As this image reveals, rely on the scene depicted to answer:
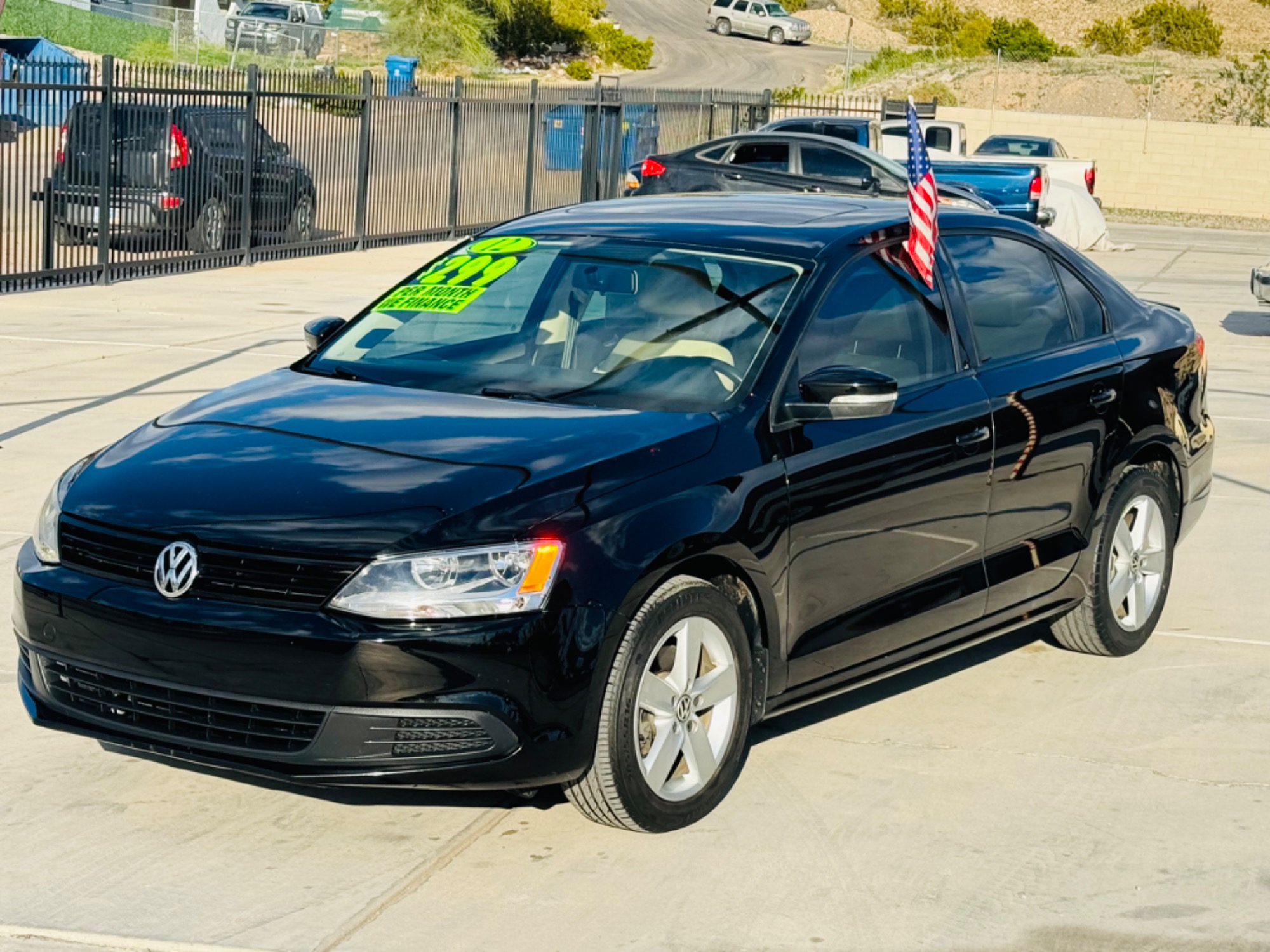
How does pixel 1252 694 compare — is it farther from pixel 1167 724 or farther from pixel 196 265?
pixel 196 265

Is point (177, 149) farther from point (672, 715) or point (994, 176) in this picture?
point (672, 715)

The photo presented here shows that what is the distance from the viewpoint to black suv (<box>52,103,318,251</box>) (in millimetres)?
17906

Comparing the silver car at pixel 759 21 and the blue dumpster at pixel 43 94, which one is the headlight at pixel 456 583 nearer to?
the blue dumpster at pixel 43 94

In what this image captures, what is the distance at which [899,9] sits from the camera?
9262cm

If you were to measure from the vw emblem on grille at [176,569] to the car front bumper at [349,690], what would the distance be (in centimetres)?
3

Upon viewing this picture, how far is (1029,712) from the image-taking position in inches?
245

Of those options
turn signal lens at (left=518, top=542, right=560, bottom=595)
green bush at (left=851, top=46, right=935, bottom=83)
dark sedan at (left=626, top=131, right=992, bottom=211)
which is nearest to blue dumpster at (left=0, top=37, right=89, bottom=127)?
dark sedan at (left=626, top=131, right=992, bottom=211)

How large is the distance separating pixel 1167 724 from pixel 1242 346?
11.7 meters

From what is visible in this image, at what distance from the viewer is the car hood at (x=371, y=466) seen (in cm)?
456

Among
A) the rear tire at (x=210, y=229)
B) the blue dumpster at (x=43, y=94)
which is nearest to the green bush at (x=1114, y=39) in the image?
the rear tire at (x=210, y=229)

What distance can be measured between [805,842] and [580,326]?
175 cm

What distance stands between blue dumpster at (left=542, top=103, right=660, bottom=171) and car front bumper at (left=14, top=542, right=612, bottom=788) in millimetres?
23049

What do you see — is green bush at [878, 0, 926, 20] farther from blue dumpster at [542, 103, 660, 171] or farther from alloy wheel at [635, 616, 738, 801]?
alloy wheel at [635, 616, 738, 801]

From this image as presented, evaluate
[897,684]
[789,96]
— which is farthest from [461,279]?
[789,96]
